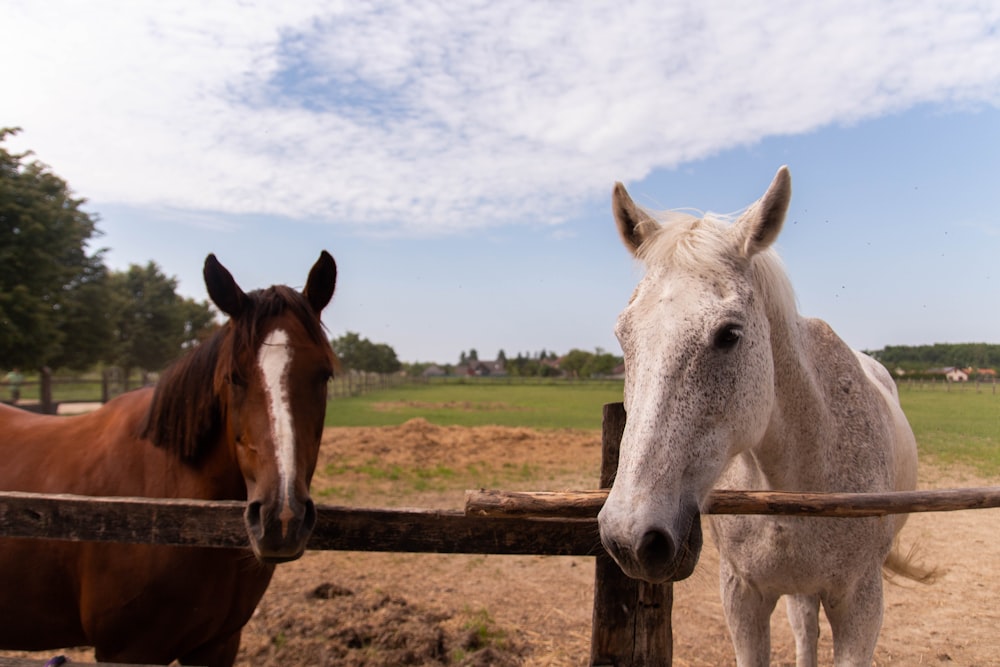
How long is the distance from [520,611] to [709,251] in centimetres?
436

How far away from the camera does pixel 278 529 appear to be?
1914 millimetres

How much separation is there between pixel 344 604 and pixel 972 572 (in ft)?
20.8

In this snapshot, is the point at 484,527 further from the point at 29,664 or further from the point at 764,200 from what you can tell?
the point at 29,664

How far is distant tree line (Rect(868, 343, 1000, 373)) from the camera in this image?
537 cm

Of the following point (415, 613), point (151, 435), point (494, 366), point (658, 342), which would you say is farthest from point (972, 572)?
point (494, 366)

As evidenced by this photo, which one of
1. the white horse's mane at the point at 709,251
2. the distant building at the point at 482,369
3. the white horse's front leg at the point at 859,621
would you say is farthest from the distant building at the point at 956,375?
the distant building at the point at 482,369

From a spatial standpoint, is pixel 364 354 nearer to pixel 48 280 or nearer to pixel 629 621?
pixel 48 280

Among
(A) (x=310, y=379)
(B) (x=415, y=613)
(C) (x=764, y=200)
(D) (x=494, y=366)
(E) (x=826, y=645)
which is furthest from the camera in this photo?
(D) (x=494, y=366)

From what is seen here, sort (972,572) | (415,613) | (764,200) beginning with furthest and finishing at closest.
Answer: (972,572) → (415,613) → (764,200)

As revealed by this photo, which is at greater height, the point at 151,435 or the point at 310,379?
the point at 310,379

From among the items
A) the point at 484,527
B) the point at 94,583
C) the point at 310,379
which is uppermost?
the point at 310,379

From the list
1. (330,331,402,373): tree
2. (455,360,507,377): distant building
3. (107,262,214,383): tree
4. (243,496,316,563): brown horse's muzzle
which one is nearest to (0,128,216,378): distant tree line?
(107,262,214,383): tree

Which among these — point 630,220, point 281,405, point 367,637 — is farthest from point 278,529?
point 367,637

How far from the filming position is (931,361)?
5.56 meters
